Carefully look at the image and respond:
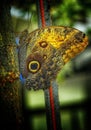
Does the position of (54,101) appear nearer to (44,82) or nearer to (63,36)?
(44,82)

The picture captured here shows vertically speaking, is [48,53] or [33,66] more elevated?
[48,53]

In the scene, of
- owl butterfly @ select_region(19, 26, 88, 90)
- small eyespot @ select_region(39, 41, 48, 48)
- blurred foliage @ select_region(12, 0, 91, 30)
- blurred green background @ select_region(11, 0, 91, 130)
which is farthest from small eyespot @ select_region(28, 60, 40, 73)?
blurred green background @ select_region(11, 0, 91, 130)

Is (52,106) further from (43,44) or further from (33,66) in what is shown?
(43,44)

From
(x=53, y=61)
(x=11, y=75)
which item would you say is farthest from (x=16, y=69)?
(x=53, y=61)

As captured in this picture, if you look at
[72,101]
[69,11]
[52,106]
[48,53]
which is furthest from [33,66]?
[72,101]

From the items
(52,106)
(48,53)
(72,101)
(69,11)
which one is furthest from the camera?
(72,101)

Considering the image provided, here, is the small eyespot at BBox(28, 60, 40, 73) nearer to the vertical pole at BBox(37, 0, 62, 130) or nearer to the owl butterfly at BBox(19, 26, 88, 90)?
the owl butterfly at BBox(19, 26, 88, 90)

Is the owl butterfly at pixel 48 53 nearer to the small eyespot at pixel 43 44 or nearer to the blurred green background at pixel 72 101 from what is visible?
the small eyespot at pixel 43 44

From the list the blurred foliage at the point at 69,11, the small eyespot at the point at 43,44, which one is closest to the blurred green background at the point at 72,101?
the blurred foliage at the point at 69,11

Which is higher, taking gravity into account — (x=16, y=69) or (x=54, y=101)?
(x=16, y=69)
